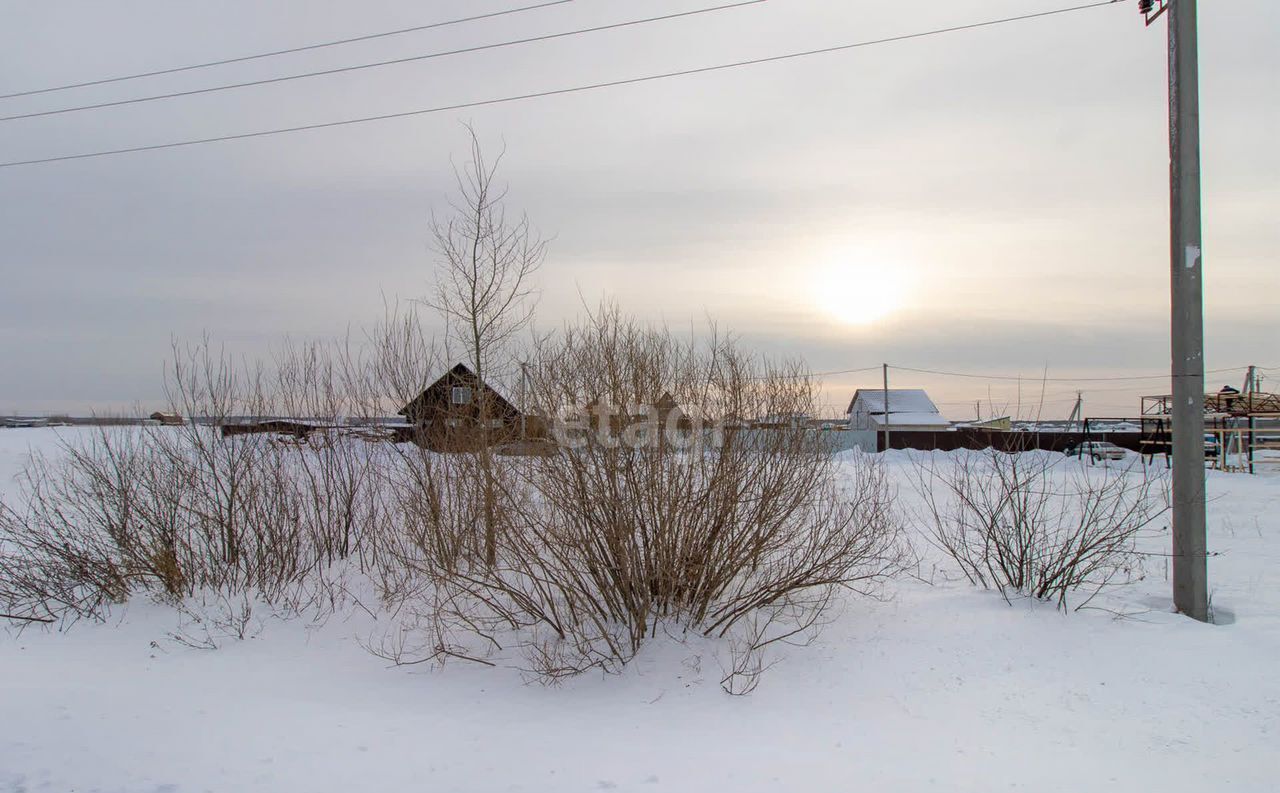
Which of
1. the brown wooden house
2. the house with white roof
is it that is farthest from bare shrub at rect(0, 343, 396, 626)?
the house with white roof

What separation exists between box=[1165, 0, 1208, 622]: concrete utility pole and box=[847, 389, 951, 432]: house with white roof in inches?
1502

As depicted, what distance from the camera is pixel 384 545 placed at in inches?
390

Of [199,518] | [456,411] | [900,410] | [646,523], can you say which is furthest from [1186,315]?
[900,410]

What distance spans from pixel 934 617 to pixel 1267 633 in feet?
8.33

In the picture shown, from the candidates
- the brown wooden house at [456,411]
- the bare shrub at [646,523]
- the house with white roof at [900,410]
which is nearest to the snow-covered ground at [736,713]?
the bare shrub at [646,523]

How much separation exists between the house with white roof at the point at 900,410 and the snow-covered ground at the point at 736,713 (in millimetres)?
38611

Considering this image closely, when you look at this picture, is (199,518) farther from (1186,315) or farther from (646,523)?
(1186,315)

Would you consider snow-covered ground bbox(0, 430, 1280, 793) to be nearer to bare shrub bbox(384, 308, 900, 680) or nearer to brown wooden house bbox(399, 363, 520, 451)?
bare shrub bbox(384, 308, 900, 680)

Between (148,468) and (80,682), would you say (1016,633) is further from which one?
(148,468)

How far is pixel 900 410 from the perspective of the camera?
48375 mm

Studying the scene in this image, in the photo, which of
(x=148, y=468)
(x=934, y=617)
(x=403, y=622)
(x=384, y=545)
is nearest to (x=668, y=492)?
(x=934, y=617)

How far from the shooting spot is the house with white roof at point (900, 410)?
45.8 meters

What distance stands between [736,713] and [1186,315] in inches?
202

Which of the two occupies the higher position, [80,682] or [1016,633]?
[1016,633]
